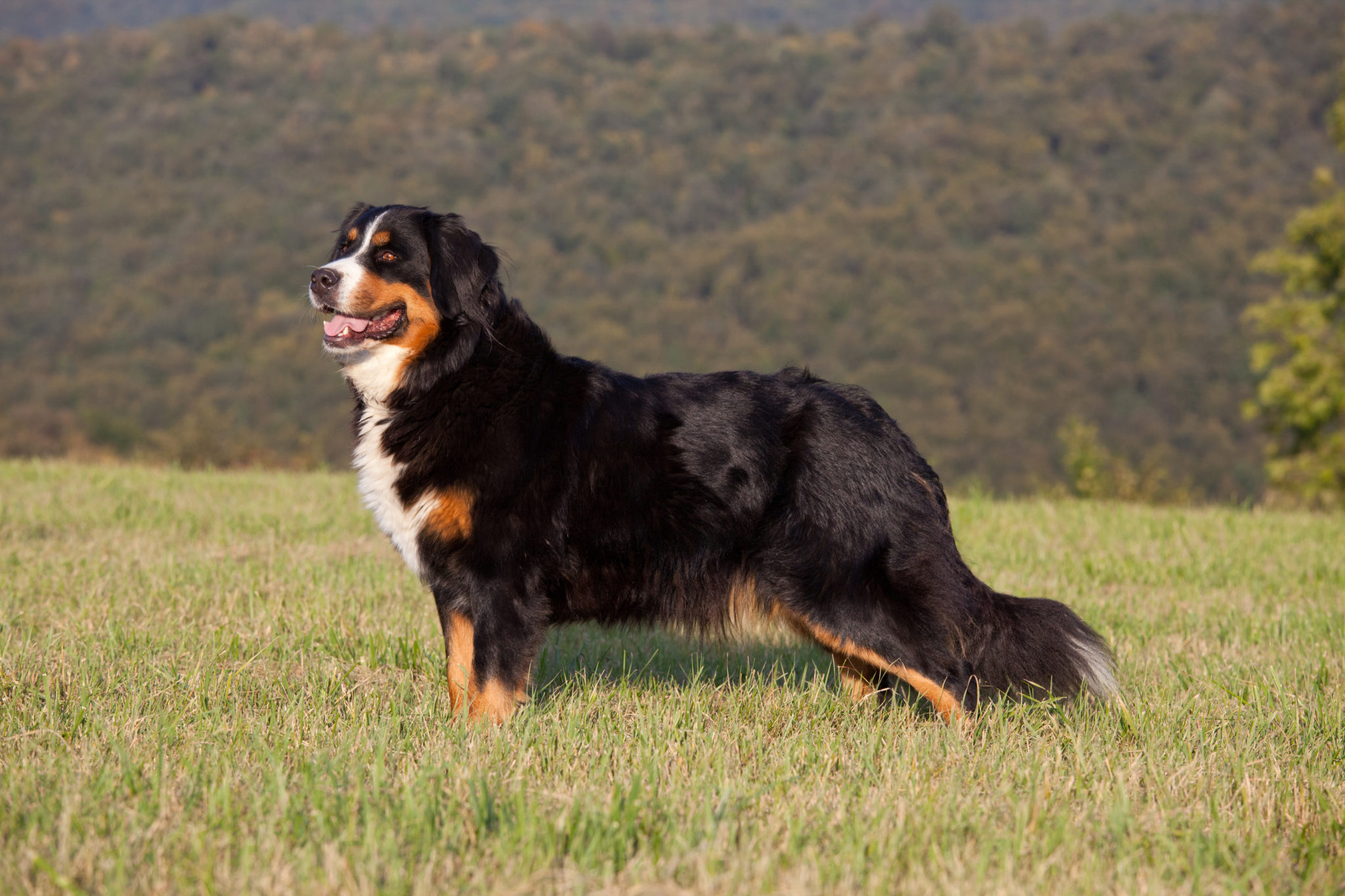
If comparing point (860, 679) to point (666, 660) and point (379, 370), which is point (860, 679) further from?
point (379, 370)

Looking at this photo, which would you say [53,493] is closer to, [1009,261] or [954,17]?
[1009,261]

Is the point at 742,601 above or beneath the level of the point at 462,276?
beneath

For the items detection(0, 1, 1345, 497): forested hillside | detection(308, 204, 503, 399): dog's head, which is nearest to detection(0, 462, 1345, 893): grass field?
detection(308, 204, 503, 399): dog's head

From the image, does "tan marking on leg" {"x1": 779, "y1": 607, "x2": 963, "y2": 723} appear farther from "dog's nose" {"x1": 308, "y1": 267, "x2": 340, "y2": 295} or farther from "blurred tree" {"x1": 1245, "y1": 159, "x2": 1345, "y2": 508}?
"blurred tree" {"x1": 1245, "y1": 159, "x2": 1345, "y2": 508}

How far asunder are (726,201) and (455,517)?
315 ft

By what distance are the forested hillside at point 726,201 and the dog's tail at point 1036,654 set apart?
45.1 metres

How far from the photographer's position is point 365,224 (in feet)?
14.8

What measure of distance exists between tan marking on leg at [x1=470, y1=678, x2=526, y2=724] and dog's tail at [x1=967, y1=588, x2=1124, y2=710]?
6.07 feet

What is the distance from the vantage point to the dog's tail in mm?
4438

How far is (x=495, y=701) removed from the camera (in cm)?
404

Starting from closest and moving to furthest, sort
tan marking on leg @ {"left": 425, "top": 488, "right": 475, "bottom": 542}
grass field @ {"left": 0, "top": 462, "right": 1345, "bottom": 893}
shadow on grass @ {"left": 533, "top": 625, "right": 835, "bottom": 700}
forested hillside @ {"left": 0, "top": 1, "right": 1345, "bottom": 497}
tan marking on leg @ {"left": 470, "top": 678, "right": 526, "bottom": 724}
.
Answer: grass field @ {"left": 0, "top": 462, "right": 1345, "bottom": 893}, tan marking on leg @ {"left": 470, "top": 678, "right": 526, "bottom": 724}, tan marking on leg @ {"left": 425, "top": 488, "right": 475, "bottom": 542}, shadow on grass @ {"left": 533, "top": 625, "right": 835, "bottom": 700}, forested hillside @ {"left": 0, "top": 1, "right": 1345, "bottom": 497}

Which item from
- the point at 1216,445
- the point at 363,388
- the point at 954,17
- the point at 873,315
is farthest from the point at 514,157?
the point at 363,388

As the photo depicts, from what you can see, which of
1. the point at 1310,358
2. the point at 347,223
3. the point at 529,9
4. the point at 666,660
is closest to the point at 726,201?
the point at 1310,358

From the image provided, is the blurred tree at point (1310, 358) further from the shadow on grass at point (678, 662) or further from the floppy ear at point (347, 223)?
the floppy ear at point (347, 223)
